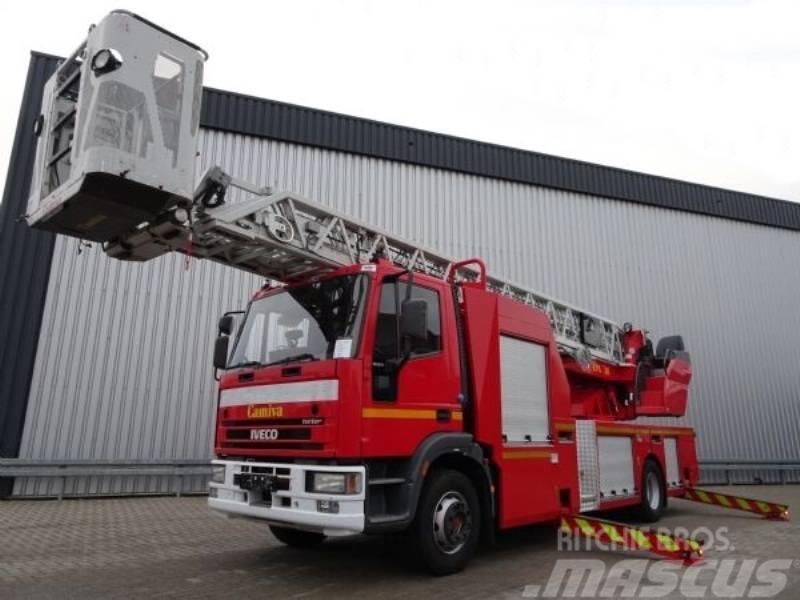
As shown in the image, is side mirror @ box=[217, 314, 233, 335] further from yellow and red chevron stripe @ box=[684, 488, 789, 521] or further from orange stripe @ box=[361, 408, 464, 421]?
yellow and red chevron stripe @ box=[684, 488, 789, 521]

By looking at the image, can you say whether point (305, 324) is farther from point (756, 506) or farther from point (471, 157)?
point (471, 157)

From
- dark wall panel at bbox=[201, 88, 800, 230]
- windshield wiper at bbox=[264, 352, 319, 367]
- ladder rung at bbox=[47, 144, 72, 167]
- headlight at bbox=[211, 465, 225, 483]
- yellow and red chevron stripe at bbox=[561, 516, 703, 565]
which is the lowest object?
yellow and red chevron stripe at bbox=[561, 516, 703, 565]

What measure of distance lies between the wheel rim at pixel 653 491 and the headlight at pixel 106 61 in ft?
28.9

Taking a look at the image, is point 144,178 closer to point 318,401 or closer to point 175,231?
point 175,231

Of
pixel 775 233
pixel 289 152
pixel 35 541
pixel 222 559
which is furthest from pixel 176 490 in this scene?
pixel 775 233

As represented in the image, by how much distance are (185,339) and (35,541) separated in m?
5.53

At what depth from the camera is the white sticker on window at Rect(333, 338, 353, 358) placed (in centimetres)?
499

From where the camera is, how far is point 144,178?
445 cm

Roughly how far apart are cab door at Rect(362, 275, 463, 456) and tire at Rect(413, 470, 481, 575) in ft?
1.49

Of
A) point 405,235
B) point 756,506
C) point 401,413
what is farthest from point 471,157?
point 401,413

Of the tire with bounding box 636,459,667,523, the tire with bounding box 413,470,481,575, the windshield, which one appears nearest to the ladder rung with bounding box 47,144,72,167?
the windshield

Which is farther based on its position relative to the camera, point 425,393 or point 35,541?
point 35,541

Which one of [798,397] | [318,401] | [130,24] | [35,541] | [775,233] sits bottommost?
[35,541]

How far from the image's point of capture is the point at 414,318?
16.9 feet
